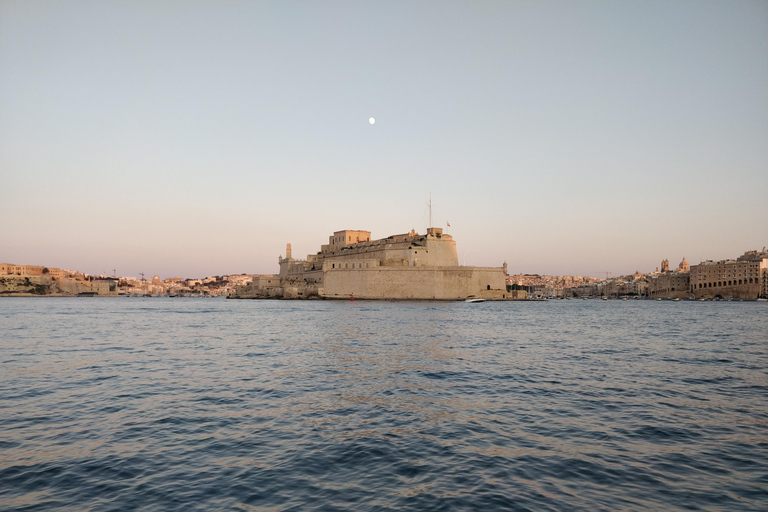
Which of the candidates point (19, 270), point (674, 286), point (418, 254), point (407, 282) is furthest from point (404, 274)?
point (19, 270)

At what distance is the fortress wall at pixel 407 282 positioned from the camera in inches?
2645

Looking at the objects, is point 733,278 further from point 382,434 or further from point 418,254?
point 382,434

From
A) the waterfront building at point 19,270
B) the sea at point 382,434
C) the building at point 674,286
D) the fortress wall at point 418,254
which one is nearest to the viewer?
the sea at point 382,434

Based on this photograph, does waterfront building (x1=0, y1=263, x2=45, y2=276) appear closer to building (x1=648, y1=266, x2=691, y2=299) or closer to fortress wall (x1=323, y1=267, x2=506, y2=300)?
fortress wall (x1=323, y1=267, x2=506, y2=300)

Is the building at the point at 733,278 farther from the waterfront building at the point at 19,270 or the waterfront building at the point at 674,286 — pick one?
the waterfront building at the point at 19,270

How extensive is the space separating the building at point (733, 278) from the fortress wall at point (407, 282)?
5059cm

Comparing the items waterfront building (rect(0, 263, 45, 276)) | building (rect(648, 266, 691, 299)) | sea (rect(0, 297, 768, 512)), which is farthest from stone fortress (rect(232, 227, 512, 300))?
waterfront building (rect(0, 263, 45, 276))

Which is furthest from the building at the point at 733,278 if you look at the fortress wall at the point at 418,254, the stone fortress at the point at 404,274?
the fortress wall at the point at 418,254

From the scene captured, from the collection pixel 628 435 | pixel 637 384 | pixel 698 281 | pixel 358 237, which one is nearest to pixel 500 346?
pixel 637 384

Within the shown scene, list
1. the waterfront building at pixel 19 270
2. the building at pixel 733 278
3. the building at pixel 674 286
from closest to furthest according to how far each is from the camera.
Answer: the building at pixel 733 278
the building at pixel 674 286
the waterfront building at pixel 19 270

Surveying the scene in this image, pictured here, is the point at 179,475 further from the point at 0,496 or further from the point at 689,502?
the point at 689,502

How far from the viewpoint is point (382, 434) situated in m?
7.38

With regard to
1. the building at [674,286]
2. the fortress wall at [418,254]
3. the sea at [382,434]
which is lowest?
the sea at [382,434]

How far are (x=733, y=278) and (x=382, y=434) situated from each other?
3982 inches
